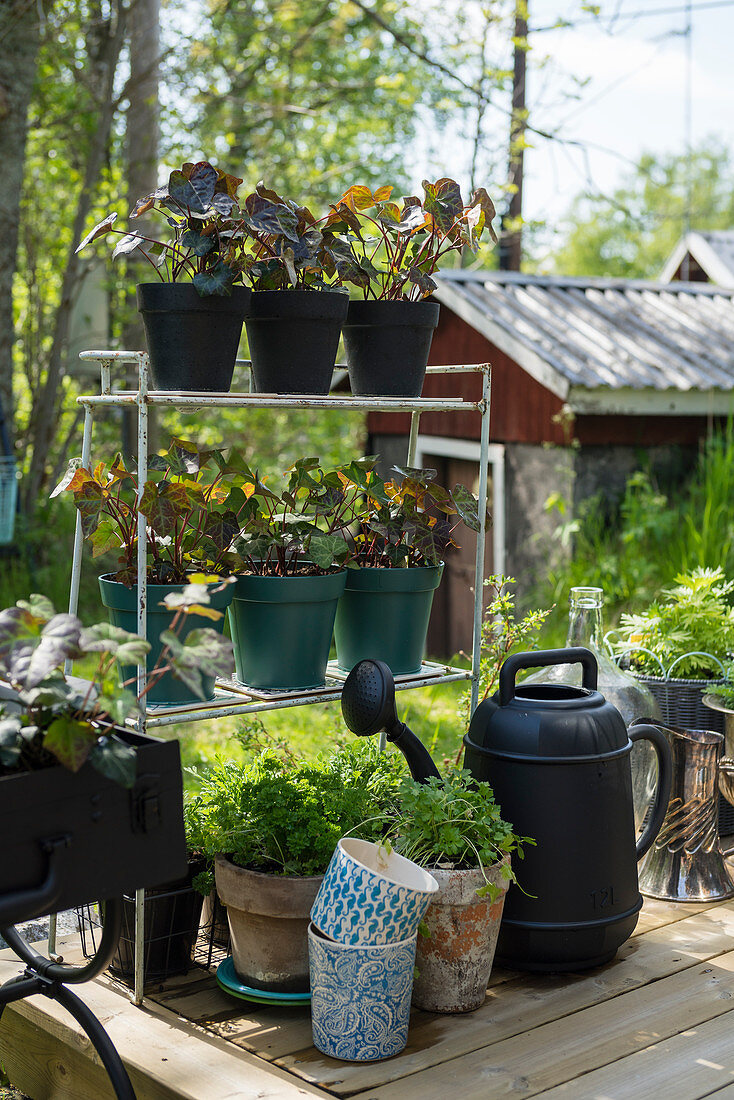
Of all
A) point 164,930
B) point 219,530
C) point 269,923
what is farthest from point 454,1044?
point 219,530

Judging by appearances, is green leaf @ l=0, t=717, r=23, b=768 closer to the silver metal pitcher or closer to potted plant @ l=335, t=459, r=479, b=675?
potted plant @ l=335, t=459, r=479, b=675

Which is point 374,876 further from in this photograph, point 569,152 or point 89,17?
point 89,17

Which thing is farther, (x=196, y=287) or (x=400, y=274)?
(x=400, y=274)

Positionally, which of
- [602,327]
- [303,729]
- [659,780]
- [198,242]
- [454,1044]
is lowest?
[303,729]

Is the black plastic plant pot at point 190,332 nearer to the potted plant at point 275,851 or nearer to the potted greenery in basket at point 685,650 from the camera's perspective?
the potted plant at point 275,851

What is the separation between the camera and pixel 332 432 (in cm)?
1376

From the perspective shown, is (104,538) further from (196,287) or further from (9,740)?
(9,740)

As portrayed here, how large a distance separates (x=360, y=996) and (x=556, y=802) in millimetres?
539

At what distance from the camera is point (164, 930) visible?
2.17 metres

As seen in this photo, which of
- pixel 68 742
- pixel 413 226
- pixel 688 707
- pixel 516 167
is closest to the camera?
pixel 68 742

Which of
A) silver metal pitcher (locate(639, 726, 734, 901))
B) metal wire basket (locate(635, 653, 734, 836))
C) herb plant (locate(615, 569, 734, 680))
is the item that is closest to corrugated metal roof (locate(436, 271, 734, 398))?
herb plant (locate(615, 569, 734, 680))

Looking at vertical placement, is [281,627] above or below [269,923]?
above

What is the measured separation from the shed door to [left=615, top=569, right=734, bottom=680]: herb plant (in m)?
3.73

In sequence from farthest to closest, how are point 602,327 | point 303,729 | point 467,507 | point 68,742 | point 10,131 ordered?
point 602,327 < point 10,131 < point 303,729 < point 467,507 < point 68,742
